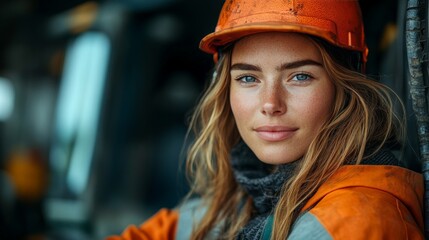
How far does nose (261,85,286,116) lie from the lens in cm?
196

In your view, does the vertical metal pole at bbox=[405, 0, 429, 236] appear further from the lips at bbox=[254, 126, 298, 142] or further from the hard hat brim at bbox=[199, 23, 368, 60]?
the lips at bbox=[254, 126, 298, 142]

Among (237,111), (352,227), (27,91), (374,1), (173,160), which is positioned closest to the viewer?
(352,227)

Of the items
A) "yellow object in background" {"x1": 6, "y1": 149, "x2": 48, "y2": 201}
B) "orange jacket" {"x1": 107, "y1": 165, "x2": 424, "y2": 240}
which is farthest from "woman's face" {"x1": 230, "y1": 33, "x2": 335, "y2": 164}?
"yellow object in background" {"x1": 6, "y1": 149, "x2": 48, "y2": 201}

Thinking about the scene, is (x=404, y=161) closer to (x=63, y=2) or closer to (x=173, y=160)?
(x=63, y=2)

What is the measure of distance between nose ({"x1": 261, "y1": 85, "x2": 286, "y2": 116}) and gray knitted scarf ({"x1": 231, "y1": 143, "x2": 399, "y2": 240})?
0.65 feet

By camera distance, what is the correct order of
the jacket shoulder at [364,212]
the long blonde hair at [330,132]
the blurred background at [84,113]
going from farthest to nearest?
the blurred background at [84,113] < the long blonde hair at [330,132] < the jacket shoulder at [364,212]

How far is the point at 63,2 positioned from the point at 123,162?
5.71 feet

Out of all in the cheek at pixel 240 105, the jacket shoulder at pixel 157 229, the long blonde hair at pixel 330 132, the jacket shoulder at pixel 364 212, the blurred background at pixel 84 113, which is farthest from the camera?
the blurred background at pixel 84 113

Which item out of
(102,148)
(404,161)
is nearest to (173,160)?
(102,148)

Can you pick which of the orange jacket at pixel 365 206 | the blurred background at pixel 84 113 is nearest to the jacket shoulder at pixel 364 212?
the orange jacket at pixel 365 206

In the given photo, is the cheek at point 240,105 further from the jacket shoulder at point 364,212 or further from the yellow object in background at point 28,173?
the yellow object in background at point 28,173

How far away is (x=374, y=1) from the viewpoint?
296 centimetres

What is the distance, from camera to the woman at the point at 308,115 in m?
1.84

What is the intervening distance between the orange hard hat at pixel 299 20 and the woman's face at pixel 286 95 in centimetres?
7
